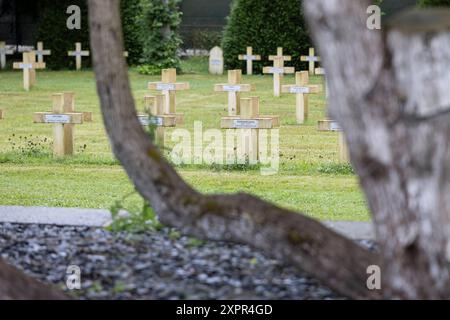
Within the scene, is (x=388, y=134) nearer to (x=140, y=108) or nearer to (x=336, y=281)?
(x=336, y=281)

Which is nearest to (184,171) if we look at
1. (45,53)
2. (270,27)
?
(270,27)

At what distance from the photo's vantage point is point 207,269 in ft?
14.7

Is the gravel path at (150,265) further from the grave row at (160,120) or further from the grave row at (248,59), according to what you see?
the grave row at (248,59)

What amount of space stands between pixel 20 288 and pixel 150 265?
738mm

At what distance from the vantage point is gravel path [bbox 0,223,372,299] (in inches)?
166

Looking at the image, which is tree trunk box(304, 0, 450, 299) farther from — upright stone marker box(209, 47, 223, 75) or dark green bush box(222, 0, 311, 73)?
dark green bush box(222, 0, 311, 73)

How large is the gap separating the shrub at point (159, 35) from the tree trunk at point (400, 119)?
18102mm

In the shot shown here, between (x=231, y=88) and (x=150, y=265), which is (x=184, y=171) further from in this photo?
(x=150, y=265)

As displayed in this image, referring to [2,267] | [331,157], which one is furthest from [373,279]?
[331,157]

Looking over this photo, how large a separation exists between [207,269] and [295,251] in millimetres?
612

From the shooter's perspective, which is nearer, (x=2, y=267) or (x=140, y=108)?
(x=2, y=267)

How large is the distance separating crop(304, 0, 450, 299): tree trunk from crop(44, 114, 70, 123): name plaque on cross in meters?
7.67

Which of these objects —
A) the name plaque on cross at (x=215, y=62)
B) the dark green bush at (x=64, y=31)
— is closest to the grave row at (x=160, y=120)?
the name plaque on cross at (x=215, y=62)

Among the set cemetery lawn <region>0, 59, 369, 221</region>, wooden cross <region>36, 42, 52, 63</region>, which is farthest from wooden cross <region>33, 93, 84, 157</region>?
wooden cross <region>36, 42, 52, 63</region>
